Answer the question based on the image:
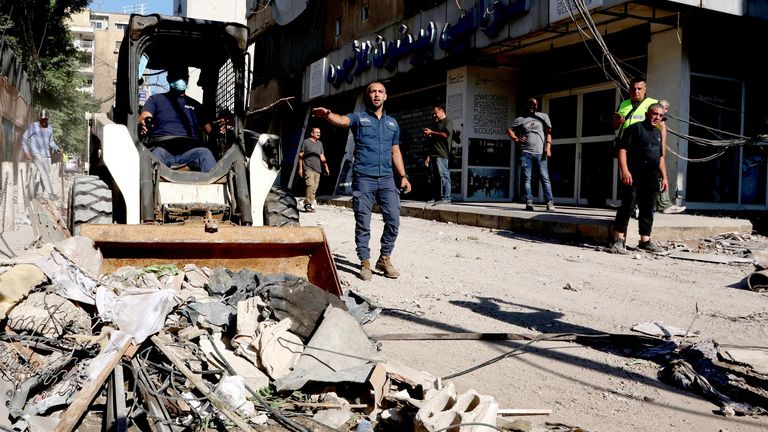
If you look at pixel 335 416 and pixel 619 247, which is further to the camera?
pixel 619 247

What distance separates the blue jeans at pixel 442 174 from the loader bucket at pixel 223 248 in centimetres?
742

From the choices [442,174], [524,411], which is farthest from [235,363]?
[442,174]

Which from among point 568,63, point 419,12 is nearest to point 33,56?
point 419,12

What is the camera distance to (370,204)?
6.48 metres

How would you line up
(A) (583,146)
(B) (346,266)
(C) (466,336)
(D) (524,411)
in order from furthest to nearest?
(A) (583,146) → (B) (346,266) → (C) (466,336) → (D) (524,411)

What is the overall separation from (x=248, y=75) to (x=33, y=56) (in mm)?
23813

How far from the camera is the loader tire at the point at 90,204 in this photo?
5.49 metres

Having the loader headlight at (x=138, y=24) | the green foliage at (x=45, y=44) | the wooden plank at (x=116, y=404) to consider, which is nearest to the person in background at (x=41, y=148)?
the green foliage at (x=45, y=44)

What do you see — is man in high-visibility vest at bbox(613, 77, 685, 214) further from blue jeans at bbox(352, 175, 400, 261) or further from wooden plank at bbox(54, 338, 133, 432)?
wooden plank at bbox(54, 338, 133, 432)

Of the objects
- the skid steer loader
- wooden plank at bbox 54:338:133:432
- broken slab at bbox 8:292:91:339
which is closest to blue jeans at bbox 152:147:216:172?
the skid steer loader

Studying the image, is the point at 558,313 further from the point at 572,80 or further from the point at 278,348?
the point at 572,80

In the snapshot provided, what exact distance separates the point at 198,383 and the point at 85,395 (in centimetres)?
52

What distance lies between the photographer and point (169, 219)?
5.74m

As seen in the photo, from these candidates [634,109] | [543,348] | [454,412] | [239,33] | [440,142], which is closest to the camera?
Result: [454,412]
